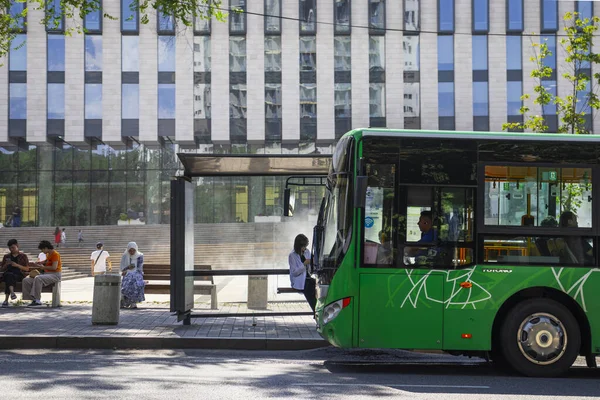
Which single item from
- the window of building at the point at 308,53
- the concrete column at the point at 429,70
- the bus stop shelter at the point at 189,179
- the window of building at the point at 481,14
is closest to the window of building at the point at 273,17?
the window of building at the point at 308,53

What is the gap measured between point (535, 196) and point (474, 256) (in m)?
0.98

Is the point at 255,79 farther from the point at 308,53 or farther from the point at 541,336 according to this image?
the point at 541,336

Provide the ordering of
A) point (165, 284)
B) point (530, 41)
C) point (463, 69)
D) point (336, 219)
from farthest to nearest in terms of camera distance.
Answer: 1. point (463, 69)
2. point (530, 41)
3. point (165, 284)
4. point (336, 219)

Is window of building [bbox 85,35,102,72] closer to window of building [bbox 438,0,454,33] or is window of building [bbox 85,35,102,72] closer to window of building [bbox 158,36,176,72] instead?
window of building [bbox 158,36,176,72]

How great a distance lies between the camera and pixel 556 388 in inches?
325

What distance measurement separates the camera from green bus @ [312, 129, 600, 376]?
30.0 ft

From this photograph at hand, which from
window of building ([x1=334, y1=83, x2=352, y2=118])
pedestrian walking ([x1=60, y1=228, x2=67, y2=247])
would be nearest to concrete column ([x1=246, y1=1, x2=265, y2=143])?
window of building ([x1=334, y1=83, x2=352, y2=118])

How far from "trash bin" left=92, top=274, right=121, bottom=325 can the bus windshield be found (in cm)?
472

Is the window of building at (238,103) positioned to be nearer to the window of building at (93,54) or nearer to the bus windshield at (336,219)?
the window of building at (93,54)

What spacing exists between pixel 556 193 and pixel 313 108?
43.2 m

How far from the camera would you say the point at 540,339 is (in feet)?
29.9

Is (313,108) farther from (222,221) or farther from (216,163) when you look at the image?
(216,163)

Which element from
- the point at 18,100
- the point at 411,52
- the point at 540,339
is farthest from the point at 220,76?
the point at 540,339

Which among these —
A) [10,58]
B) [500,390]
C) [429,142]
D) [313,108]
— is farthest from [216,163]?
[10,58]
